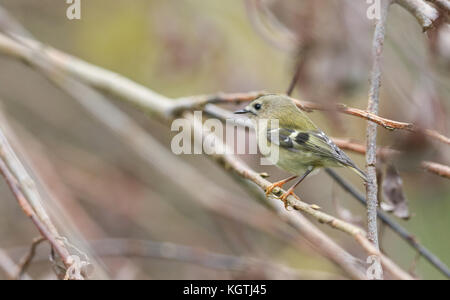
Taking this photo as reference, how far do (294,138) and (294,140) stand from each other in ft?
0.04

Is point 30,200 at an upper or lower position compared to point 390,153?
lower

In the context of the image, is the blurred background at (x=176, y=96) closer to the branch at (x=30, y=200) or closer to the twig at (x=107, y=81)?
the twig at (x=107, y=81)

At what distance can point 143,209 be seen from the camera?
405cm

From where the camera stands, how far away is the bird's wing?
1.79 m

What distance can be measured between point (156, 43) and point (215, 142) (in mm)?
1831

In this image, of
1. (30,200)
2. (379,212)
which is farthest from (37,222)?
(379,212)

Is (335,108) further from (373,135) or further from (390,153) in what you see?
(390,153)

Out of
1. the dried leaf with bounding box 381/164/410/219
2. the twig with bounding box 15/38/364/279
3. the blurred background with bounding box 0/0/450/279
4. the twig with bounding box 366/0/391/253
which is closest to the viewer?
the twig with bounding box 366/0/391/253

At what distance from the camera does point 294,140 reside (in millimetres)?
2002

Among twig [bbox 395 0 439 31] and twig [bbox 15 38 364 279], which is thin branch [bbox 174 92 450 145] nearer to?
twig [bbox 395 0 439 31]

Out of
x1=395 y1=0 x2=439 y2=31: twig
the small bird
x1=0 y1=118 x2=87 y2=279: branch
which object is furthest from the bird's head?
x1=0 y1=118 x2=87 y2=279: branch

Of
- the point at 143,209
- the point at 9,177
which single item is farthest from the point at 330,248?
the point at 143,209

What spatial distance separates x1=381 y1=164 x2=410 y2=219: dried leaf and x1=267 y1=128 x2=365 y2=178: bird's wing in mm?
166

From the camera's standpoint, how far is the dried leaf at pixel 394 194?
182cm
